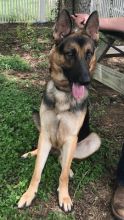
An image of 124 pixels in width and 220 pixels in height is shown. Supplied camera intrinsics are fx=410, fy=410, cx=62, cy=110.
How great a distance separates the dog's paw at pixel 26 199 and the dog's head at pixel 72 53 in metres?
1.06

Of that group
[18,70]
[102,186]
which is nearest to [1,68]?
[18,70]

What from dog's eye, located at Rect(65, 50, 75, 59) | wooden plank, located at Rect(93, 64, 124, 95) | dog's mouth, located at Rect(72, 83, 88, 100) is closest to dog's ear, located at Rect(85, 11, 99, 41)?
dog's eye, located at Rect(65, 50, 75, 59)

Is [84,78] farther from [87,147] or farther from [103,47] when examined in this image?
[103,47]

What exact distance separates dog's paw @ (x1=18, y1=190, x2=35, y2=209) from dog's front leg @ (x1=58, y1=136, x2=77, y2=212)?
0.91ft

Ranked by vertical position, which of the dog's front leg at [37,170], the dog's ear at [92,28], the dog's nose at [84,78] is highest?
the dog's ear at [92,28]

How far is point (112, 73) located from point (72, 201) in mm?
2410

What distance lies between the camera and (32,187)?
3.87 m

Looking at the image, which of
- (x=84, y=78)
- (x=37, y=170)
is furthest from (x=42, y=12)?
(x=84, y=78)

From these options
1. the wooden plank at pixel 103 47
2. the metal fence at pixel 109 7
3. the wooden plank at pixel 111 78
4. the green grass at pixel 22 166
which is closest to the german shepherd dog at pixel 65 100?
the green grass at pixel 22 166

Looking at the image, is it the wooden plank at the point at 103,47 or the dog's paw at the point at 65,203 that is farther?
the wooden plank at the point at 103,47

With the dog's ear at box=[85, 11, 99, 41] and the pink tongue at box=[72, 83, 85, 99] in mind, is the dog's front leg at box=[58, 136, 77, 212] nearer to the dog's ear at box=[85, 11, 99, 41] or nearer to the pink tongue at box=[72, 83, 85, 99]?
the pink tongue at box=[72, 83, 85, 99]

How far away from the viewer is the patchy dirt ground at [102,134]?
384 cm

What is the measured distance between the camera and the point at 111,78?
228 inches

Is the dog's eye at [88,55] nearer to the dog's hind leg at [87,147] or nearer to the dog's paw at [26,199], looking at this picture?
the dog's hind leg at [87,147]
